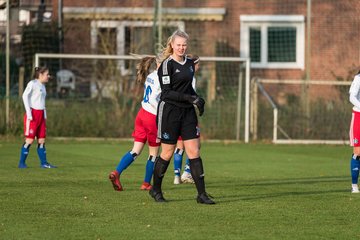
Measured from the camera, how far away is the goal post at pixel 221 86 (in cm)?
2728

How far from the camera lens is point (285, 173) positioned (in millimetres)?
17219

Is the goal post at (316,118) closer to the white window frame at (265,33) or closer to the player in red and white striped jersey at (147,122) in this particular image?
the white window frame at (265,33)

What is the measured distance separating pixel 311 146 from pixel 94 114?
589cm

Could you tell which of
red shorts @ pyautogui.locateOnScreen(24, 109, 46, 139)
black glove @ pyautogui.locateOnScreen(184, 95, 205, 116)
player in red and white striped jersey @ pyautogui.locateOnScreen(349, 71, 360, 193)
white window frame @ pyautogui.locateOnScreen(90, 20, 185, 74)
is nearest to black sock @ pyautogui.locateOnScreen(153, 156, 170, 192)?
black glove @ pyautogui.locateOnScreen(184, 95, 205, 116)

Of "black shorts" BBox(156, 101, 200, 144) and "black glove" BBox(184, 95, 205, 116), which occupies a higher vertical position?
"black glove" BBox(184, 95, 205, 116)

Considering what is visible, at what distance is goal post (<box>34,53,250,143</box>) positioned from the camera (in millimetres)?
27281

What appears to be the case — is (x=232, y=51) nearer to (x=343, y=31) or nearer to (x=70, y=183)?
(x=343, y=31)

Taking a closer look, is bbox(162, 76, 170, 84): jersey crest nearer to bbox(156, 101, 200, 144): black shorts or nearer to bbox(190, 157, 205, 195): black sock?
bbox(156, 101, 200, 144): black shorts

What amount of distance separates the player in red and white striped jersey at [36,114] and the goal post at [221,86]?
343 inches

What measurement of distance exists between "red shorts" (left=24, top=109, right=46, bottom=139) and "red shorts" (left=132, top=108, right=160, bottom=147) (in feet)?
14.5

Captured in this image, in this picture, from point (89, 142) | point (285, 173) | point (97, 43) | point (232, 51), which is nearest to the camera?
point (285, 173)

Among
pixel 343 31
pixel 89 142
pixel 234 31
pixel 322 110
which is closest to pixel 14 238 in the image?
pixel 89 142

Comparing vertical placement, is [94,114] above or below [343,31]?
below

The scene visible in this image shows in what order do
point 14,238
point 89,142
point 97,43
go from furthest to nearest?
point 97,43
point 89,142
point 14,238
